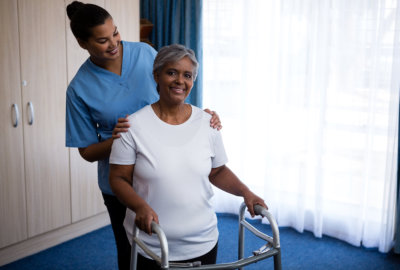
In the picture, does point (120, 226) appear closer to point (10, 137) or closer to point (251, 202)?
point (251, 202)

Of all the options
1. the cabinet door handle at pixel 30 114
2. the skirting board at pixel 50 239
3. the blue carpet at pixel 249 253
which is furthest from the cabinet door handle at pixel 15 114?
the blue carpet at pixel 249 253

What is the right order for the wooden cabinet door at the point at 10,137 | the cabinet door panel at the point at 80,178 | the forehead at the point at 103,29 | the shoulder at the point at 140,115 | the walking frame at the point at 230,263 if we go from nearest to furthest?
the walking frame at the point at 230,263, the shoulder at the point at 140,115, the forehead at the point at 103,29, the wooden cabinet door at the point at 10,137, the cabinet door panel at the point at 80,178

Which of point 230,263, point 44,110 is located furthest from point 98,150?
point 44,110

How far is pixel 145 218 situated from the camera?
1.30 m

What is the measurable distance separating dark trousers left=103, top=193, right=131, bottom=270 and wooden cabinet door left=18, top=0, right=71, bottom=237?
4.59 ft

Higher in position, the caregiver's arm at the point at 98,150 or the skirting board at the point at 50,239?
the caregiver's arm at the point at 98,150

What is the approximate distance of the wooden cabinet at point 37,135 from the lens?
2852mm

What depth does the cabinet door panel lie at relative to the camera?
323cm

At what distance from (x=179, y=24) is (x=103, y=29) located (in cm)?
237

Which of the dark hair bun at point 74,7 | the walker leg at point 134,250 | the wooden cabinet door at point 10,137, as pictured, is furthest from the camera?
the wooden cabinet door at point 10,137

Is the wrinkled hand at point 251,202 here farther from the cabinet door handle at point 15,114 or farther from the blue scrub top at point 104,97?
the cabinet door handle at point 15,114

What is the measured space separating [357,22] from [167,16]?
1687 mm

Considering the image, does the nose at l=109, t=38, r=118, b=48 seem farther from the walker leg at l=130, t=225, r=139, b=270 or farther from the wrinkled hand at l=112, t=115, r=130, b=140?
the walker leg at l=130, t=225, r=139, b=270

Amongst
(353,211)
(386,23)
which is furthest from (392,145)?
(386,23)
